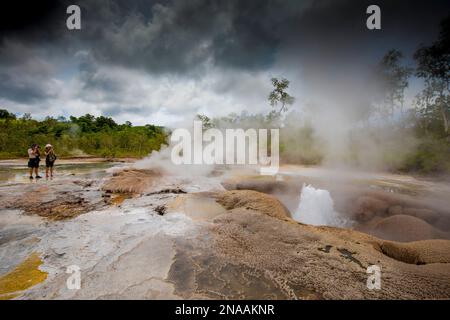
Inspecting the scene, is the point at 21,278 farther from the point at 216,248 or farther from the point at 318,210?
the point at 318,210

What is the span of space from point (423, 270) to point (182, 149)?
15377 millimetres

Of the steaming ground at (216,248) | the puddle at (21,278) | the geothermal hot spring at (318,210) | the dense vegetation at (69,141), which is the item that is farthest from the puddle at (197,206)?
the dense vegetation at (69,141)

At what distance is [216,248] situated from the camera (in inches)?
149

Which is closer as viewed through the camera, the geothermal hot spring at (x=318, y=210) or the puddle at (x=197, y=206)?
the puddle at (x=197, y=206)

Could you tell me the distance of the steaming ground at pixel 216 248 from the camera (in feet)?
8.88

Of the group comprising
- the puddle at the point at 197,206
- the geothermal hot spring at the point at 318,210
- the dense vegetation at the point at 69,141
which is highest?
the dense vegetation at the point at 69,141

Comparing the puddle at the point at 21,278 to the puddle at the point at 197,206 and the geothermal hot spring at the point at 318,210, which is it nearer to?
the puddle at the point at 197,206

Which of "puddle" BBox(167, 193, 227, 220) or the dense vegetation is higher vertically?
the dense vegetation

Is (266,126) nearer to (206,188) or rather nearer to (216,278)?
(206,188)

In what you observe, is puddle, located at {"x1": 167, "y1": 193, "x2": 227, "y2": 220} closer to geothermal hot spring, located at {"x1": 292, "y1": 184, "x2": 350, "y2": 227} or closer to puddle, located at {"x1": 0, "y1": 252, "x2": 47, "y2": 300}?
geothermal hot spring, located at {"x1": 292, "y1": 184, "x2": 350, "y2": 227}

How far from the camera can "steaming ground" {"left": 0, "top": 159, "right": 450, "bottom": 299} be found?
271 centimetres

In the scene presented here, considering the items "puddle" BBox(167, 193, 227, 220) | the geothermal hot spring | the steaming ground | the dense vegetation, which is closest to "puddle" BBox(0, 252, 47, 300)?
the steaming ground
